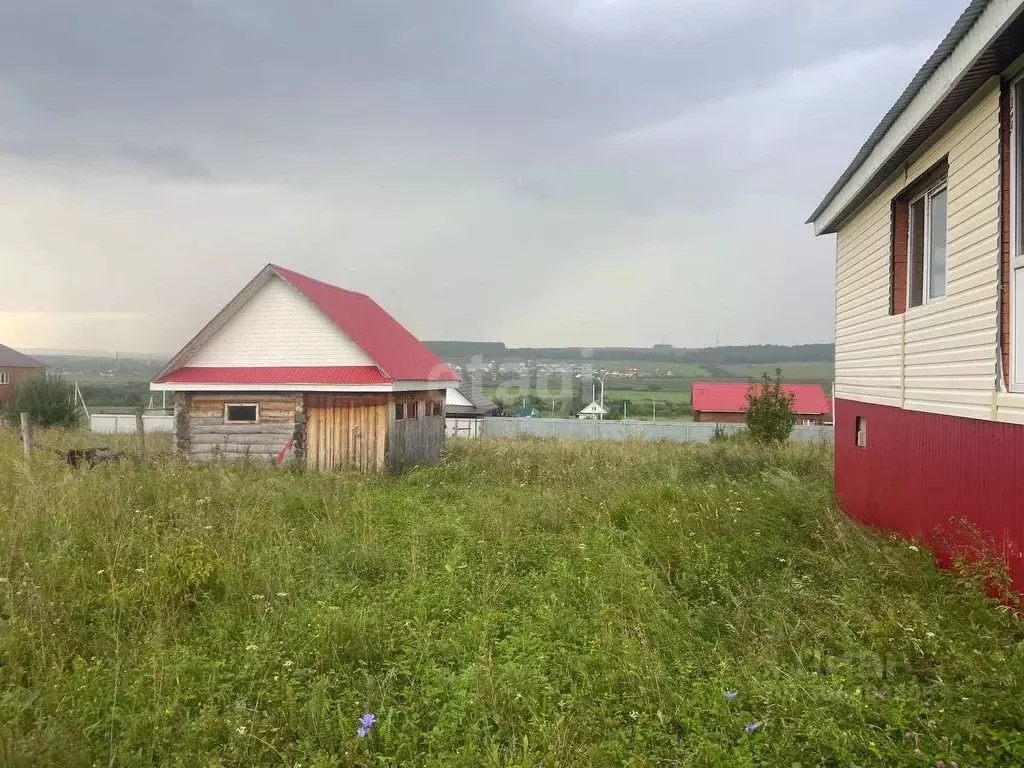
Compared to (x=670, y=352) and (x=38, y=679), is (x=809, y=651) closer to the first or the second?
(x=38, y=679)

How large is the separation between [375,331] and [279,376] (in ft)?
9.55

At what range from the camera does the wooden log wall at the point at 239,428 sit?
46.3 ft

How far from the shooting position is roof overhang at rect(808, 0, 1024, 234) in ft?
13.9

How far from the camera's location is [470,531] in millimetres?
8102

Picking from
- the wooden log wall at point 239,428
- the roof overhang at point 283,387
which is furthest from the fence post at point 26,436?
the wooden log wall at point 239,428

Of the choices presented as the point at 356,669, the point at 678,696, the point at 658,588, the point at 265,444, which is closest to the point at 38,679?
the point at 356,669

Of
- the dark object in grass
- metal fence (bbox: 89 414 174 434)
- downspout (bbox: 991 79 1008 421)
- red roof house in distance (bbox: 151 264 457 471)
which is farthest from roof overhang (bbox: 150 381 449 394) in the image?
metal fence (bbox: 89 414 174 434)

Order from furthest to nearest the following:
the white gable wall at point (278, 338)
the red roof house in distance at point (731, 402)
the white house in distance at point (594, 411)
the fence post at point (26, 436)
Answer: the white house in distance at point (594, 411) → the red roof house in distance at point (731, 402) → the white gable wall at point (278, 338) → the fence post at point (26, 436)

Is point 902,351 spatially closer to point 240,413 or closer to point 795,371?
point 240,413

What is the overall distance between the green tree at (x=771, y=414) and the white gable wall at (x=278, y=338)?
14.7 meters

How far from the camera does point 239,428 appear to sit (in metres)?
14.4

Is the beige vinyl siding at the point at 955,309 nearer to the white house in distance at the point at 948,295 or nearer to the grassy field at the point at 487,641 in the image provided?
the white house in distance at the point at 948,295

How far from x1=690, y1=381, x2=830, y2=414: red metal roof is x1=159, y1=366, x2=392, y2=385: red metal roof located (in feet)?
115

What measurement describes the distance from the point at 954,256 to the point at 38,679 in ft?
26.7
